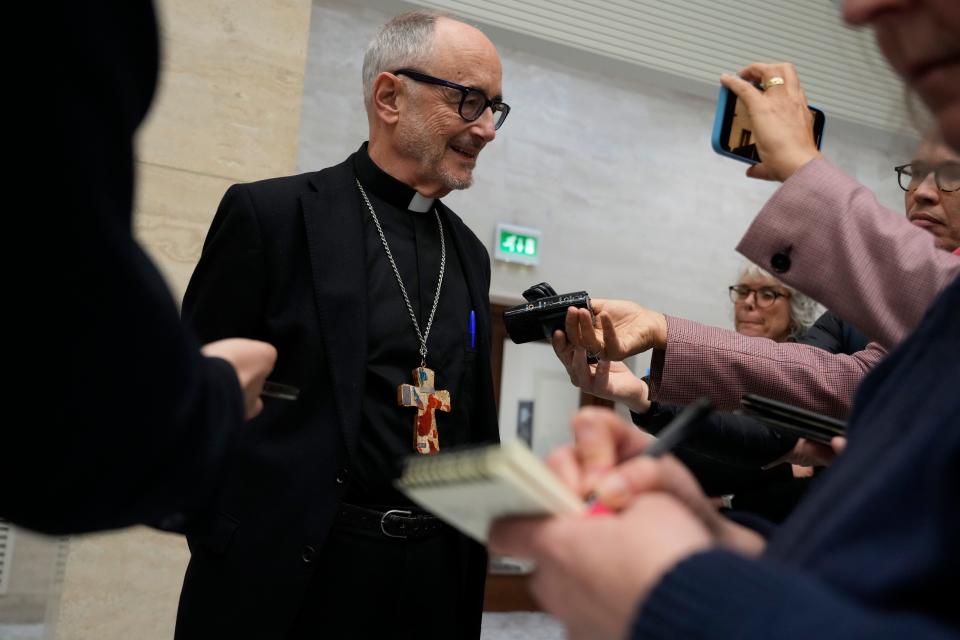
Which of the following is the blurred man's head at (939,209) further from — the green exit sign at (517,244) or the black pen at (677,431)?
the green exit sign at (517,244)

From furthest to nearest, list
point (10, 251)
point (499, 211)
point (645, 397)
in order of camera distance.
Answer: point (499, 211), point (645, 397), point (10, 251)

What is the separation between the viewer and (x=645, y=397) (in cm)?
237

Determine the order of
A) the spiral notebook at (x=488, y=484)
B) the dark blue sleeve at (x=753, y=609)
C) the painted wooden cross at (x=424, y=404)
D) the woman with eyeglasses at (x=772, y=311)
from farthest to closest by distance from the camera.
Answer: the woman with eyeglasses at (x=772, y=311) → the painted wooden cross at (x=424, y=404) → the spiral notebook at (x=488, y=484) → the dark blue sleeve at (x=753, y=609)

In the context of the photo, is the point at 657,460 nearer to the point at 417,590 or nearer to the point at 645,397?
the point at 417,590

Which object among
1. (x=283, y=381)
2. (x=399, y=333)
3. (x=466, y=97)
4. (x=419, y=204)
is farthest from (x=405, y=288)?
(x=466, y=97)

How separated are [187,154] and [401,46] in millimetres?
1356

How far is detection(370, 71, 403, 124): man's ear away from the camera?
2.52 meters

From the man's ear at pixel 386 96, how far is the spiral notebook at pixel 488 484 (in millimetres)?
1924

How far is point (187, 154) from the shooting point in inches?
140

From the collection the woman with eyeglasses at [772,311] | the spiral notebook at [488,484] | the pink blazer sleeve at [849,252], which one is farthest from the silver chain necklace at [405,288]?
the woman with eyeglasses at [772,311]

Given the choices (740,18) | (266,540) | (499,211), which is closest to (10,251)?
(266,540)

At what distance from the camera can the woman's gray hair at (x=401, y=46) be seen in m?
2.56

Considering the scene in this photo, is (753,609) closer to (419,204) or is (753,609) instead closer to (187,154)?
(419,204)

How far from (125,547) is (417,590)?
69.8 inches
